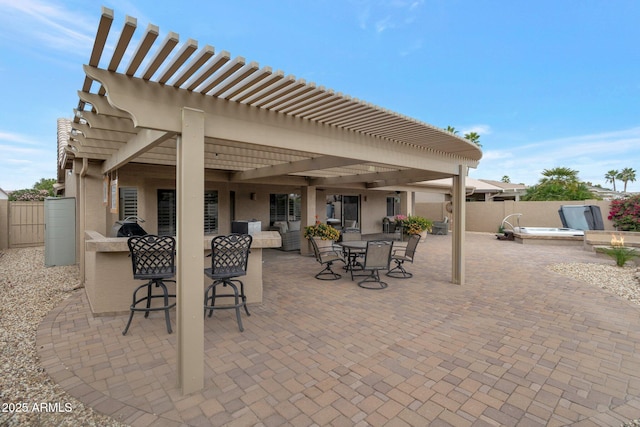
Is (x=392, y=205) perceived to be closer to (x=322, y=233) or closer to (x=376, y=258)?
(x=322, y=233)

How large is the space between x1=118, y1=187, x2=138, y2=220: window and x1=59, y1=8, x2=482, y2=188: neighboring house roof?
127 inches

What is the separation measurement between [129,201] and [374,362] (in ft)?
26.7

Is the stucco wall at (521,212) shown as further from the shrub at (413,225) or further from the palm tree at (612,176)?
the palm tree at (612,176)

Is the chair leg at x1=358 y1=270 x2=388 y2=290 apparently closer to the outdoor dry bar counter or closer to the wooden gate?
the outdoor dry bar counter

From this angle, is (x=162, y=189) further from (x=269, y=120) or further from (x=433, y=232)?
(x=433, y=232)

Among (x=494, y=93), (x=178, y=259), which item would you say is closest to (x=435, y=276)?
(x=178, y=259)

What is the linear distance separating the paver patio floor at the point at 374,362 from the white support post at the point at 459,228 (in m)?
0.85

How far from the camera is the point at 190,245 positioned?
8.51ft

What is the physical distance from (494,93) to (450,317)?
21.0m

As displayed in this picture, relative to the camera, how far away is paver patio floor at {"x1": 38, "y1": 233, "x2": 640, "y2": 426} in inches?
93.3

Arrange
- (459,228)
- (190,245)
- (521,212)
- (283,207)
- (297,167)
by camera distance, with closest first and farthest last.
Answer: (190,245), (459,228), (297,167), (283,207), (521,212)

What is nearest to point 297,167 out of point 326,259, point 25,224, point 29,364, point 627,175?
point 326,259

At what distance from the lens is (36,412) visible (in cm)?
231

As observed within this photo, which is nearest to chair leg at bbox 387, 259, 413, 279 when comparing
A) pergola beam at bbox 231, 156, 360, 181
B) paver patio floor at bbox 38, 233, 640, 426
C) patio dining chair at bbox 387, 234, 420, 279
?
patio dining chair at bbox 387, 234, 420, 279
